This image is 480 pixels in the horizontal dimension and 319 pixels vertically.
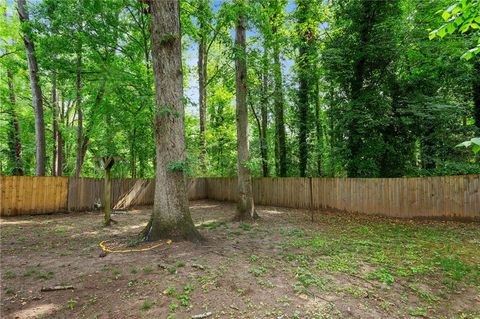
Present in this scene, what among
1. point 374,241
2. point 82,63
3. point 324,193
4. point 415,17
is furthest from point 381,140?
point 82,63

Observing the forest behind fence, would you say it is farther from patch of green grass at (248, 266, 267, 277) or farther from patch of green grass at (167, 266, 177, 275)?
patch of green grass at (167, 266, 177, 275)

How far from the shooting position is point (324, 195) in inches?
394

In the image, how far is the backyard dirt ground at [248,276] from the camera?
2.82 metres

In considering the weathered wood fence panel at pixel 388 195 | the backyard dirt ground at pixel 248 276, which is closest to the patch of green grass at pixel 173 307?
the backyard dirt ground at pixel 248 276

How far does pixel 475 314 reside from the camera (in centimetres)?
288

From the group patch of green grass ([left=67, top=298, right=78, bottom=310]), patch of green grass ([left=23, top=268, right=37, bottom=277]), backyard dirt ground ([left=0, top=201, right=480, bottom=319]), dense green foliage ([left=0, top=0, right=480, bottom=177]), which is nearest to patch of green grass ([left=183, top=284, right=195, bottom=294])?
backyard dirt ground ([left=0, top=201, right=480, bottom=319])

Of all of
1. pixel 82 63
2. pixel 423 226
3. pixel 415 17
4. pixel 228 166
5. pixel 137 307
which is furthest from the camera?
pixel 228 166

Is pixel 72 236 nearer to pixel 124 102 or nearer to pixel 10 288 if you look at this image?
pixel 10 288

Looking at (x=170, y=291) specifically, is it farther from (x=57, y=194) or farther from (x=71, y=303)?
(x=57, y=194)

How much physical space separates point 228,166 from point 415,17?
10922mm

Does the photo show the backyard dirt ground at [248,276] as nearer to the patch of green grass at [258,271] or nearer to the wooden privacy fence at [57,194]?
the patch of green grass at [258,271]

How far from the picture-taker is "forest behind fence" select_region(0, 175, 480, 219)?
763 centimetres

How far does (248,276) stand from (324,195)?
709 cm

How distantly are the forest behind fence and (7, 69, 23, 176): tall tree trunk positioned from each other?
24.8 feet
